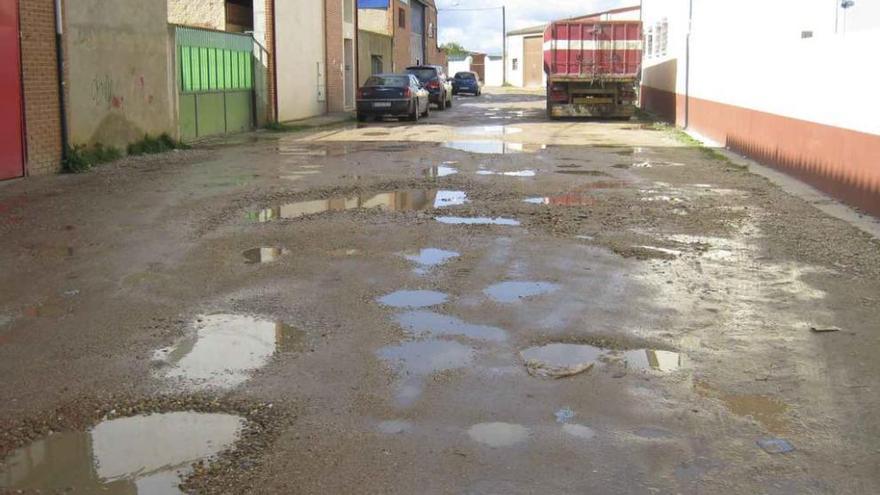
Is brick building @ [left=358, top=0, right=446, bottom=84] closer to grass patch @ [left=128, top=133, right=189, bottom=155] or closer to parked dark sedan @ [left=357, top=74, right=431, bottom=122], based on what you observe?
parked dark sedan @ [left=357, top=74, right=431, bottom=122]

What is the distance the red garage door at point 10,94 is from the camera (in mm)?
13172

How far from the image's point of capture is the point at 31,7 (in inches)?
546

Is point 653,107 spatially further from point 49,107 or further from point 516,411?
point 516,411

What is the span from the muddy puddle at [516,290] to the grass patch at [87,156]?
9812 mm

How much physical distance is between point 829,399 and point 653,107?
30.3 meters

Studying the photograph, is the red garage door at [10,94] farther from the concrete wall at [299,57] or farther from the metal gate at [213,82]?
the concrete wall at [299,57]

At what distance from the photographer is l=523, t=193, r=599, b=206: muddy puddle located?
1179 centimetres

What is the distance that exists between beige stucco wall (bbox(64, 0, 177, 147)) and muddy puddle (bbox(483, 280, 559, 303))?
1024 centimetres

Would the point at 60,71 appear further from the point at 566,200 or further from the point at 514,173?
the point at 566,200

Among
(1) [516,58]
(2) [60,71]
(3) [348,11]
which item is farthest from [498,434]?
(1) [516,58]

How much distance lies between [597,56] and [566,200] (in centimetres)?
1808

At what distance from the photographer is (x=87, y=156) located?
1550cm

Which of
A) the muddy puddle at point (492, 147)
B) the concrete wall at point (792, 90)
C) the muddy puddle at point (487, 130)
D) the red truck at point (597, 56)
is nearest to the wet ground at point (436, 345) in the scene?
the concrete wall at point (792, 90)

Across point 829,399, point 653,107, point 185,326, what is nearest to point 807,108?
point 829,399
